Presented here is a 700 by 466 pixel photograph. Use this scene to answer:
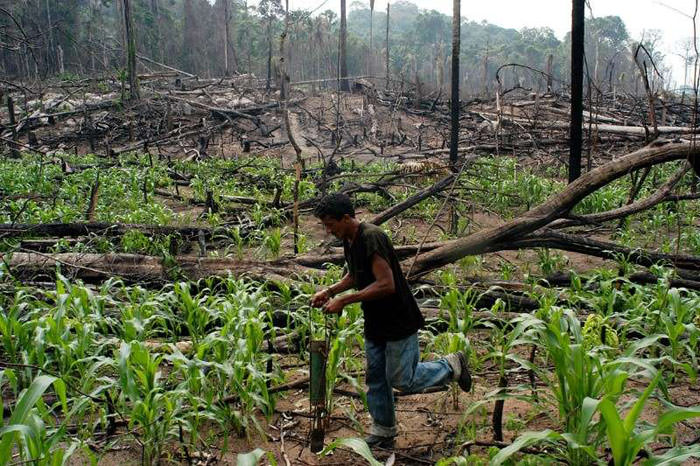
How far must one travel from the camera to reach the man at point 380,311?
10.7 ft

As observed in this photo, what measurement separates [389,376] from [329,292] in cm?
63

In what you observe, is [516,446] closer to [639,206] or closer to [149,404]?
[149,404]

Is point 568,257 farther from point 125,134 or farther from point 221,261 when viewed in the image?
point 125,134

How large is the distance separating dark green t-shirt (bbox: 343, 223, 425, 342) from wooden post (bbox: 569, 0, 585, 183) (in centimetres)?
591

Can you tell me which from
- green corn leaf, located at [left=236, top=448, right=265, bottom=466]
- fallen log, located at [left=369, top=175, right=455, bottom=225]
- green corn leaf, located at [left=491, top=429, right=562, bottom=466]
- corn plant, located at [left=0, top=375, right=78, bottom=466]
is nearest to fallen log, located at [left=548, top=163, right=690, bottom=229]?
fallen log, located at [left=369, top=175, right=455, bottom=225]

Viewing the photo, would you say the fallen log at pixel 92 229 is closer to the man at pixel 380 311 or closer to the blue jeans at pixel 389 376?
the man at pixel 380 311

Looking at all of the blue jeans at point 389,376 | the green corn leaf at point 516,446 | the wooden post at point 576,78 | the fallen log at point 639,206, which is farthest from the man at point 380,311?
the wooden post at point 576,78

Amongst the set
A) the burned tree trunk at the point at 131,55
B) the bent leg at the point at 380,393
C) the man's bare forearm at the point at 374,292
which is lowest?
the bent leg at the point at 380,393

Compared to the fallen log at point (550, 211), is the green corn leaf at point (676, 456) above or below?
below

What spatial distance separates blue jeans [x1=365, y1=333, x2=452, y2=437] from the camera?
336 cm

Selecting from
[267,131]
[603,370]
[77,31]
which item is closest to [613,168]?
[603,370]

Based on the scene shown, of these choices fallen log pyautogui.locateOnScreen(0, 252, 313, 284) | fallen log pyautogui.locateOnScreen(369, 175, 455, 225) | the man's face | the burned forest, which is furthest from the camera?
fallen log pyautogui.locateOnScreen(369, 175, 455, 225)

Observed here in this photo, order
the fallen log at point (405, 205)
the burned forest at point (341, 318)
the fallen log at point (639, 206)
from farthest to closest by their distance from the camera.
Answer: the fallen log at point (405, 205) → the fallen log at point (639, 206) → the burned forest at point (341, 318)

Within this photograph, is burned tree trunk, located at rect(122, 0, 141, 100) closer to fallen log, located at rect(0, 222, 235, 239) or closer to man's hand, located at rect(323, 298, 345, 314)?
fallen log, located at rect(0, 222, 235, 239)
